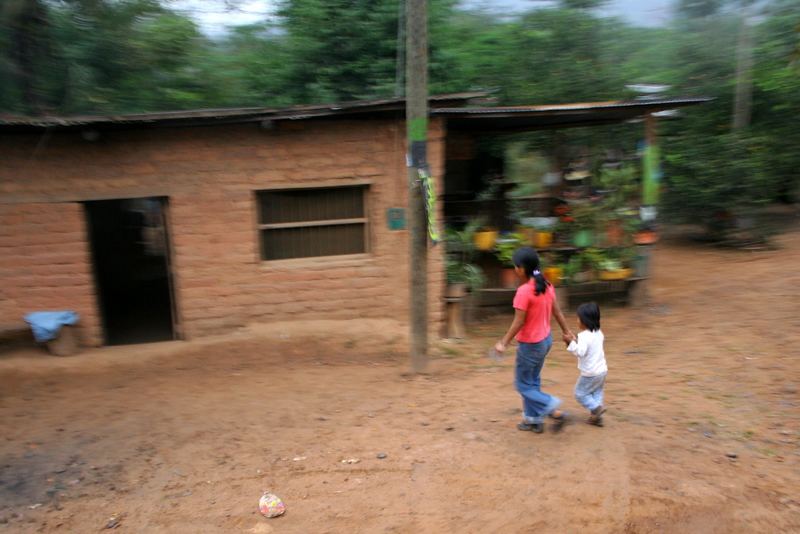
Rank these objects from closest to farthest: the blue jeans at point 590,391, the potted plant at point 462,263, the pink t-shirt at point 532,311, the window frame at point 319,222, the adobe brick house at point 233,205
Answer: the pink t-shirt at point 532,311, the blue jeans at point 590,391, the adobe brick house at point 233,205, the window frame at point 319,222, the potted plant at point 462,263

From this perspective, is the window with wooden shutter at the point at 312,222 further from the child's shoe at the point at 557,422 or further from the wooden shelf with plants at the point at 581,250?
the child's shoe at the point at 557,422

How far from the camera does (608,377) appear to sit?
20.0ft

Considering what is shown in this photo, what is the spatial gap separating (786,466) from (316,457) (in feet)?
10.6

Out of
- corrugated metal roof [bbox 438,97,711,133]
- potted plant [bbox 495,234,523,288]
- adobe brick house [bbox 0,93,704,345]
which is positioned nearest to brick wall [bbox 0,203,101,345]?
adobe brick house [bbox 0,93,704,345]

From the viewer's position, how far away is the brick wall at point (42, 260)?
650cm

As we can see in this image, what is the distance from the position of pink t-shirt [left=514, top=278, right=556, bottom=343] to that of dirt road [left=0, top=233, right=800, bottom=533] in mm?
811

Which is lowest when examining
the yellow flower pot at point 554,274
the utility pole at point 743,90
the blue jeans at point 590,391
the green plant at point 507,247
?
the blue jeans at point 590,391

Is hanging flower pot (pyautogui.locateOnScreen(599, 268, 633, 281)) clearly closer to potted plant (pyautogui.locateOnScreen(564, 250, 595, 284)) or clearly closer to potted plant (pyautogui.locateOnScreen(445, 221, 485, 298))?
potted plant (pyautogui.locateOnScreen(564, 250, 595, 284))

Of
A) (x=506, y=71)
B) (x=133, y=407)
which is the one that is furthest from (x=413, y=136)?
(x=506, y=71)

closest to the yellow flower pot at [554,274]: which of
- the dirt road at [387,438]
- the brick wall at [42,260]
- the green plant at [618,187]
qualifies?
the green plant at [618,187]

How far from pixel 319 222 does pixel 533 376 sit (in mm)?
3481

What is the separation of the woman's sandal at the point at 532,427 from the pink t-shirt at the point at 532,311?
718 millimetres

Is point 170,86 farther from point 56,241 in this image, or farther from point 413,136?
point 413,136

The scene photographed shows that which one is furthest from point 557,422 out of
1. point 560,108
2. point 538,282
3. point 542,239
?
point 542,239
